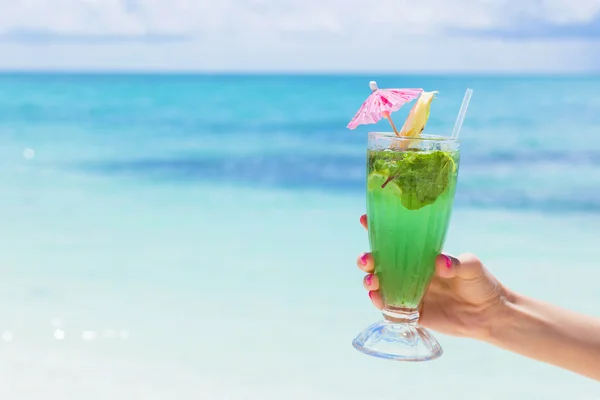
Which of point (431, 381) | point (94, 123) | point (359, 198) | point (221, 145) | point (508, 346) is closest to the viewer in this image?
point (508, 346)

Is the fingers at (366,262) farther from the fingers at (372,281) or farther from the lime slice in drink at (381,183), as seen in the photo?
the lime slice in drink at (381,183)

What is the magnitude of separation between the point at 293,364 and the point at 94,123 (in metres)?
10.8

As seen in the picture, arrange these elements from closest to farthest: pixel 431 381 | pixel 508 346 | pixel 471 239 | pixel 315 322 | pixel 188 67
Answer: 1. pixel 508 346
2. pixel 431 381
3. pixel 315 322
4. pixel 471 239
5. pixel 188 67

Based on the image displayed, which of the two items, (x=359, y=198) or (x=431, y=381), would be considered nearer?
(x=431, y=381)

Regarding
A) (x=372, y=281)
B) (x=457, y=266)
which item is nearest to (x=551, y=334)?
(x=457, y=266)

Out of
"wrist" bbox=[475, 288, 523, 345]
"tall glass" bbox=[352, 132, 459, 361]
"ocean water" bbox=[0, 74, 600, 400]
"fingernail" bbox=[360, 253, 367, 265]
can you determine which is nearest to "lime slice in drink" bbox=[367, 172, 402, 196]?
"tall glass" bbox=[352, 132, 459, 361]

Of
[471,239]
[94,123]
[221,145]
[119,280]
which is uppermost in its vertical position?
[94,123]

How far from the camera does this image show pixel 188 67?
20.8m

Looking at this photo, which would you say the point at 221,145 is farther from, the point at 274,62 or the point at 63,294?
the point at 274,62

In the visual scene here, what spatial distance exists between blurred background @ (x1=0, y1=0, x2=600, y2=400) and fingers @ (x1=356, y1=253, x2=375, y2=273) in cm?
222

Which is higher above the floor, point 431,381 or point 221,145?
point 221,145

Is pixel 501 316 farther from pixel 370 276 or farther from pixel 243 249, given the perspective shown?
pixel 243 249

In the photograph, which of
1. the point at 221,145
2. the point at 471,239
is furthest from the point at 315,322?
the point at 221,145

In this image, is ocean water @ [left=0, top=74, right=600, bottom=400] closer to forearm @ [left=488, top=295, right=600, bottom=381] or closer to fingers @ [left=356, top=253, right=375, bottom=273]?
forearm @ [left=488, top=295, right=600, bottom=381]
